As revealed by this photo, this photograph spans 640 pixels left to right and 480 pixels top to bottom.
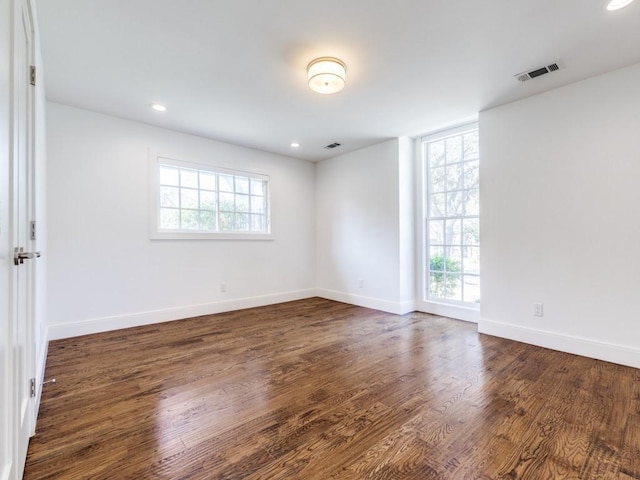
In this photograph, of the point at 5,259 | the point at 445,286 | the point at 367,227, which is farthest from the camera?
the point at 367,227


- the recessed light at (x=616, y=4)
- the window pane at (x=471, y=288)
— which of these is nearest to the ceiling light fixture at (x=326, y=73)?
the recessed light at (x=616, y=4)

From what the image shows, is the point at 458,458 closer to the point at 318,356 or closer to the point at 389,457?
the point at 389,457

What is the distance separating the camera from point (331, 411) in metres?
1.85

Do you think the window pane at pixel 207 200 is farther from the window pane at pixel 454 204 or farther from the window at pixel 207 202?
the window pane at pixel 454 204

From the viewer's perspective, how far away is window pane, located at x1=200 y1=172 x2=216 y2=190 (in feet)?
14.0

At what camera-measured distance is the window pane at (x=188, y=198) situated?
4.09 metres

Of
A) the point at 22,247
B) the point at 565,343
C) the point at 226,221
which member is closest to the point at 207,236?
the point at 226,221

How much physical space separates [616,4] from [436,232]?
270cm

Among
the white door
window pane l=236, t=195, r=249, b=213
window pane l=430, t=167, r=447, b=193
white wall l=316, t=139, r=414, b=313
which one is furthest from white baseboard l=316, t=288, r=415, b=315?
the white door

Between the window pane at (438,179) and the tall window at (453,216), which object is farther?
the window pane at (438,179)

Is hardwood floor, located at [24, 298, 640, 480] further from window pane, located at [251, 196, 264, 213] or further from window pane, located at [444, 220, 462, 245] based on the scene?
window pane, located at [251, 196, 264, 213]

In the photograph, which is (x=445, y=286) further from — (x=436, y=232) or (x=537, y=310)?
(x=537, y=310)

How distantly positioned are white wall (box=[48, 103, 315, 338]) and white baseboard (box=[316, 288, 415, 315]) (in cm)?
116

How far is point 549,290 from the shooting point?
116 inches
